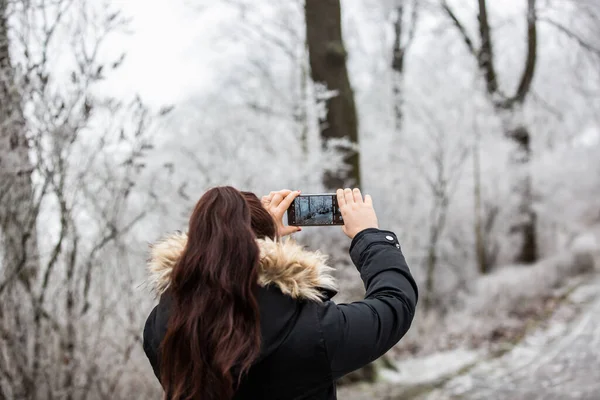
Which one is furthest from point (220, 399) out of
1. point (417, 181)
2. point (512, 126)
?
point (512, 126)

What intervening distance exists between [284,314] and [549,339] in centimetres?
824

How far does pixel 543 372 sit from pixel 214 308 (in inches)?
260

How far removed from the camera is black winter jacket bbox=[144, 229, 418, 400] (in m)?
1.50

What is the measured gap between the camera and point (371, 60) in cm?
1633

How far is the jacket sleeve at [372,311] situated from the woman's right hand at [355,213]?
0.04 meters

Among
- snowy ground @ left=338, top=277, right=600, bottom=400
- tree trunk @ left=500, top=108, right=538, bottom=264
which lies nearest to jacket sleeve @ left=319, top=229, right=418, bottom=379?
snowy ground @ left=338, top=277, right=600, bottom=400

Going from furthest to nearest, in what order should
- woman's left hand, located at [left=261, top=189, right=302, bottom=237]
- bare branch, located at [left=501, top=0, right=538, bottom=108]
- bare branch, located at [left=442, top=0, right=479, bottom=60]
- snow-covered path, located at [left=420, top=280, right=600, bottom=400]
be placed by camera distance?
bare branch, located at [left=442, top=0, right=479, bottom=60] → bare branch, located at [left=501, top=0, right=538, bottom=108] → snow-covered path, located at [left=420, top=280, right=600, bottom=400] → woman's left hand, located at [left=261, top=189, right=302, bottom=237]

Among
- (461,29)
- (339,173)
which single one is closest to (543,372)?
(339,173)

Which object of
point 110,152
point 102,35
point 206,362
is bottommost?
point 206,362

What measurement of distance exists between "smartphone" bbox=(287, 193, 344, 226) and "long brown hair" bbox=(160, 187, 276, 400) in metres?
0.40

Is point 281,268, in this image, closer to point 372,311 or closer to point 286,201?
point 372,311

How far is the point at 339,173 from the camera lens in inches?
278

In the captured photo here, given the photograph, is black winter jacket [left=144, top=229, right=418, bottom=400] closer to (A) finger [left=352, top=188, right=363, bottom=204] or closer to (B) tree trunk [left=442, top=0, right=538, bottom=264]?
(A) finger [left=352, top=188, right=363, bottom=204]

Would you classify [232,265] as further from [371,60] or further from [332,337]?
[371,60]
